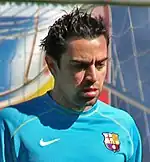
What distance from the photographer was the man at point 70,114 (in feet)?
3.89

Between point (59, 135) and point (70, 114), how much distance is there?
5cm

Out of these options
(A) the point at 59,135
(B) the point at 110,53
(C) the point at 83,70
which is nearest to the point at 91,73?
(C) the point at 83,70

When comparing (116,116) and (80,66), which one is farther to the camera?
(116,116)

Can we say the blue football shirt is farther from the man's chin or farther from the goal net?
the goal net

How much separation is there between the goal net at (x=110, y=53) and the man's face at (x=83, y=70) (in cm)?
113

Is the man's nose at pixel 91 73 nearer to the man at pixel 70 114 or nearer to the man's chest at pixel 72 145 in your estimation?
the man at pixel 70 114

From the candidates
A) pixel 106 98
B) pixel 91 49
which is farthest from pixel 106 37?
pixel 106 98

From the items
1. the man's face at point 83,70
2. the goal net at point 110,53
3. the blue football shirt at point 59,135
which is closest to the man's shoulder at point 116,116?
the blue football shirt at point 59,135

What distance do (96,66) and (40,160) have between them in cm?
21

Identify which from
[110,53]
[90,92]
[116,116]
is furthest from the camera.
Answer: [110,53]

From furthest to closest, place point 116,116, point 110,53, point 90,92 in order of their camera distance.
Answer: point 110,53, point 116,116, point 90,92

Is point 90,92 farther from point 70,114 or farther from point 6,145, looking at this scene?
point 6,145

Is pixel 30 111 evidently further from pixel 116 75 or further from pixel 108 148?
pixel 116 75

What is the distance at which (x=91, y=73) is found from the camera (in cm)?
117
